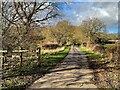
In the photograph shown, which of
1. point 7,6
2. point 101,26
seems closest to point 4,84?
point 7,6

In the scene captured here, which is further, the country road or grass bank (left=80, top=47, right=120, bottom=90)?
grass bank (left=80, top=47, right=120, bottom=90)

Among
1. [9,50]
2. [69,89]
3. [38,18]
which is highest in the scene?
[38,18]

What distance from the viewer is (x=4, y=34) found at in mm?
16406

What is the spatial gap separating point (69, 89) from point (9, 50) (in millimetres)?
7641

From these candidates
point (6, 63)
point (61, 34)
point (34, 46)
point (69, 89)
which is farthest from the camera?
point (61, 34)

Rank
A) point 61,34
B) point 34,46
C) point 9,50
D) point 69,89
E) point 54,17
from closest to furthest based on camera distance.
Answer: point 69,89
point 9,50
point 34,46
point 54,17
point 61,34

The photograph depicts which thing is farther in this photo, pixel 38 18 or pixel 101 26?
pixel 101 26

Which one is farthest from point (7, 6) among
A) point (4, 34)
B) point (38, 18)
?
point (38, 18)

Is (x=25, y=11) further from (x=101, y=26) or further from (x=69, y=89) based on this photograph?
(x=101, y=26)

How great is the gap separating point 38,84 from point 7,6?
33.9 feet

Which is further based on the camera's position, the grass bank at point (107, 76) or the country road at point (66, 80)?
the grass bank at point (107, 76)

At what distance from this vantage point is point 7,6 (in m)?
19.6

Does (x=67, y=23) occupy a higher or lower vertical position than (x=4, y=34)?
higher

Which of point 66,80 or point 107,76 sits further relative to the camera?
point 107,76
